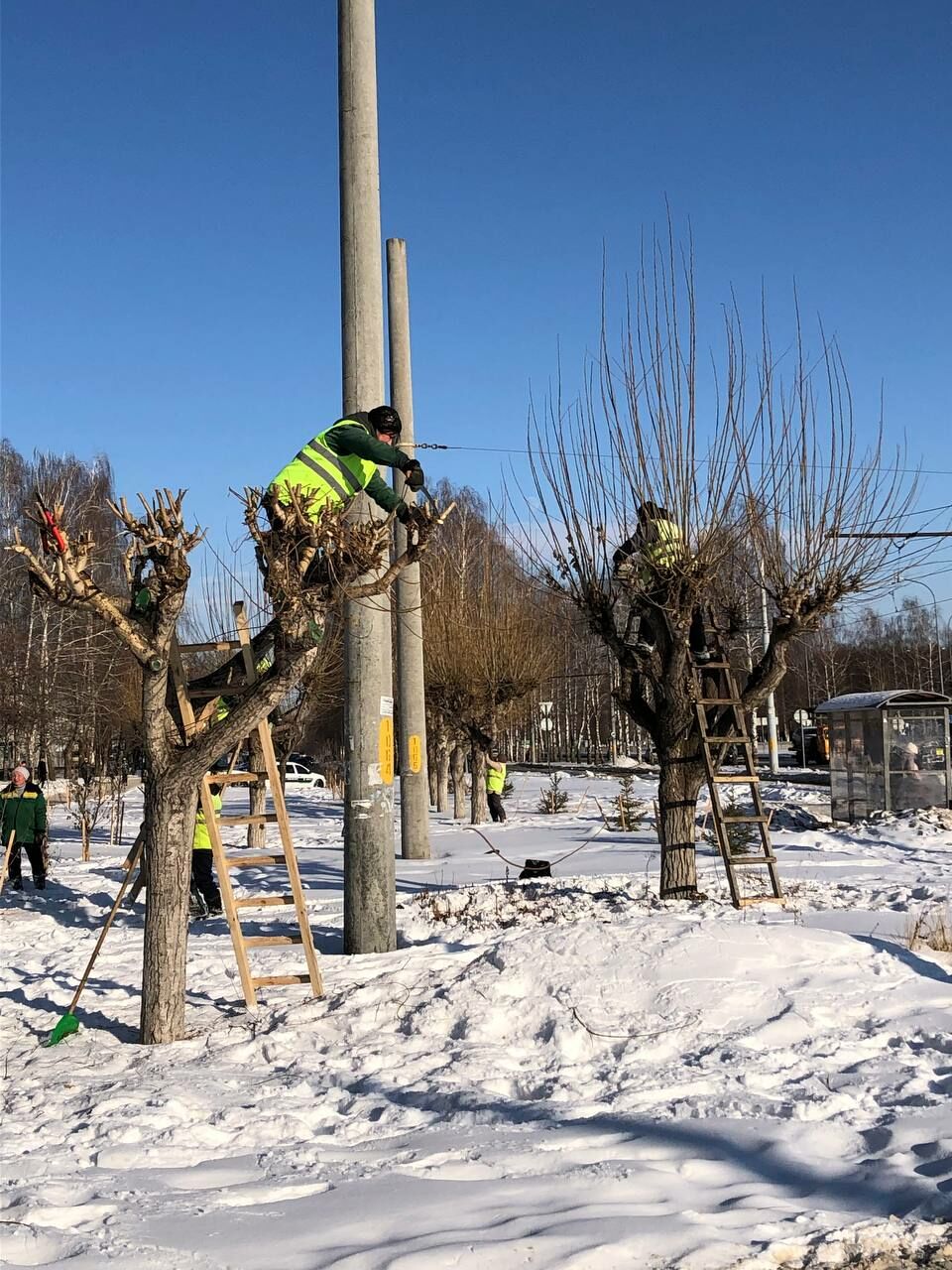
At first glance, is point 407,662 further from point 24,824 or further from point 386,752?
point 386,752

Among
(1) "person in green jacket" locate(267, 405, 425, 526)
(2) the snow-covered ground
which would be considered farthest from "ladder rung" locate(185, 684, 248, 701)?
(2) the snow-covered ground

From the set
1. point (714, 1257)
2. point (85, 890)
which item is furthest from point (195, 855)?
point (714, 1257)

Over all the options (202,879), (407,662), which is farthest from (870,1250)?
(407,662)

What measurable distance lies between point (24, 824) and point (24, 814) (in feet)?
0.40

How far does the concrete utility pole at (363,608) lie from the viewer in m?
Result: 8.70

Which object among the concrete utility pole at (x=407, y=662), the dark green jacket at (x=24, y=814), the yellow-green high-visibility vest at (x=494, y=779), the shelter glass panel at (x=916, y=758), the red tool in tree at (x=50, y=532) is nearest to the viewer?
the red tool in tree at (x=50, y=532)

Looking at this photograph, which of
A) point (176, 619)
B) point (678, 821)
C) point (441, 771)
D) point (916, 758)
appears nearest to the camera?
point (176, 619)

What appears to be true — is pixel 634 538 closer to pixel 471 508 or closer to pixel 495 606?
pixel 495 606

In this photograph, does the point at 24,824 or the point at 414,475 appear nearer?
the point at 414,475

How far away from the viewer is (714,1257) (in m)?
3.52

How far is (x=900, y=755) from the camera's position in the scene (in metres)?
21.1

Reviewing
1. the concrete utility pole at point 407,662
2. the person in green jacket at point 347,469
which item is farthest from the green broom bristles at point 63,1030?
the concrete utility pole at point 407,662

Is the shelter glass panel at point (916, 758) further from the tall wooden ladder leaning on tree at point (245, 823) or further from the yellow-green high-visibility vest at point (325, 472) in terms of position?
the yellow-green high-visibility vest at point (325, 472)

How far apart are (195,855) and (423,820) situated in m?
4.58
